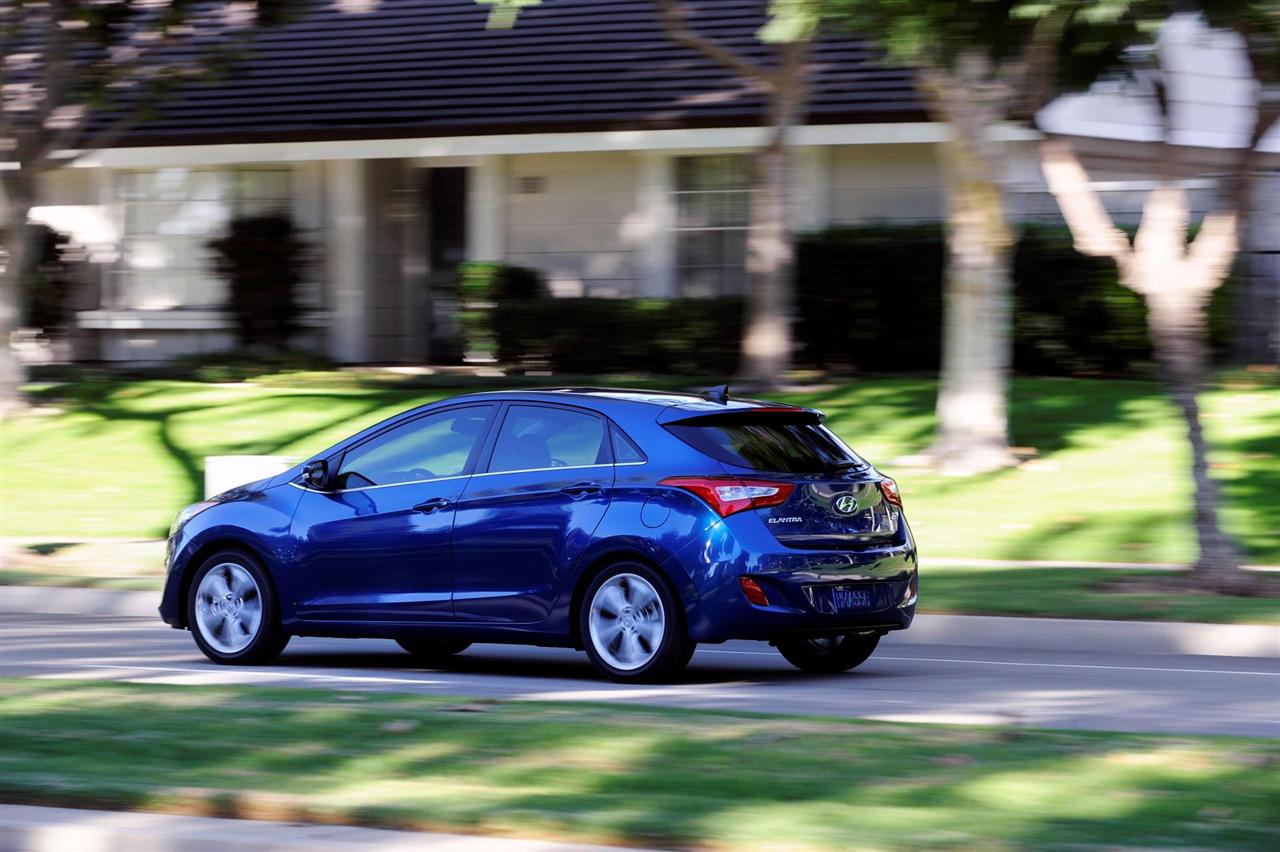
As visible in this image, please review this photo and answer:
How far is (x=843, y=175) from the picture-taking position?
23.9 meters

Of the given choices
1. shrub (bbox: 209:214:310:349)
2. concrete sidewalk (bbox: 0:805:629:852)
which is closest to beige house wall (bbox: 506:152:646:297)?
shrub (bbox: 209:214:310:349)

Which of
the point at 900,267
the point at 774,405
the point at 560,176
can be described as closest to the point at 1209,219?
the point at 774,405

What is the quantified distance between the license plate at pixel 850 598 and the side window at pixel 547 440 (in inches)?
54.3

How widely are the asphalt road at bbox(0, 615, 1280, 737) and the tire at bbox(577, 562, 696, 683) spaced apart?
0.41ft

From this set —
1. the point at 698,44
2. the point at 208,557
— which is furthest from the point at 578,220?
the point at 208,557

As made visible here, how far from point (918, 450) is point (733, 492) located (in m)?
9.47

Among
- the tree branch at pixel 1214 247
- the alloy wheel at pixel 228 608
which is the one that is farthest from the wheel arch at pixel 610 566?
the tree branch at pixel 1214 247

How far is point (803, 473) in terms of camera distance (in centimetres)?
968

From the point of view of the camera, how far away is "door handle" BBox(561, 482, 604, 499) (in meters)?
9.76

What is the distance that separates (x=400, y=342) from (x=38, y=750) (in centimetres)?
1970

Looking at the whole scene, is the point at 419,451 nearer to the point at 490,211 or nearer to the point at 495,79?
the point at 495,79

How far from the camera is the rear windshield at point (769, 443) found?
379 inches

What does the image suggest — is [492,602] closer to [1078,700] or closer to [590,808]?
[1078,700]

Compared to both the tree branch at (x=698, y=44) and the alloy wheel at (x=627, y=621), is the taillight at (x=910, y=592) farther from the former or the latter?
the tree branch at (x=698, y=44)
